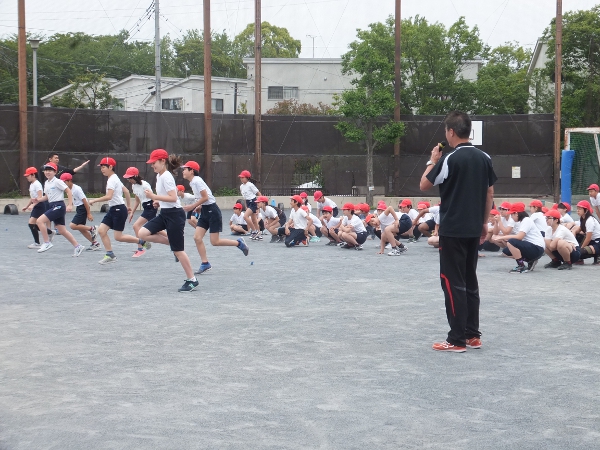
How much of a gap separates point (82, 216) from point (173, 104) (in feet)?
152

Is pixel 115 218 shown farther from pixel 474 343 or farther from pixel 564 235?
pixel 474 343

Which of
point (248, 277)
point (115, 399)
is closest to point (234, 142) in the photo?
point (248, 277)

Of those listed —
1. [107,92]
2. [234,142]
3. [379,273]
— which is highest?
[107,92]

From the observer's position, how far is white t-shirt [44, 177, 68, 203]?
15685 mm

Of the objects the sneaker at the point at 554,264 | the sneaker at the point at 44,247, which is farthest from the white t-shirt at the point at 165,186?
the sneaker at the point at 554,264

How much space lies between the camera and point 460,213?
7.25 m

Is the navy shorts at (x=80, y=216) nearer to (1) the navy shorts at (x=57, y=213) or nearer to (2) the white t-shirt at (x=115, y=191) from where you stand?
(1) the navy shorts at (x=57, y=213)

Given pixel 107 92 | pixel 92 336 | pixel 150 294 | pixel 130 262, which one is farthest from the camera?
pixel 107 92

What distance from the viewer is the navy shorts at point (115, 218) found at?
579 inches

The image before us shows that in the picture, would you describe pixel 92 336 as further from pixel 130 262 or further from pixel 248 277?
pixel 130 262

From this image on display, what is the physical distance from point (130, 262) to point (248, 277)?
297 centimetres

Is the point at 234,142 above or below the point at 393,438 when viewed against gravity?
above

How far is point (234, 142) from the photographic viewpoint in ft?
114

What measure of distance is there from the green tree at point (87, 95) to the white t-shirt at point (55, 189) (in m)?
42.7
